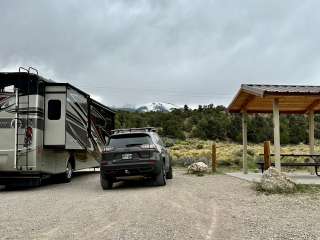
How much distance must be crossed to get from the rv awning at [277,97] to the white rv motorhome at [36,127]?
20.0 ft

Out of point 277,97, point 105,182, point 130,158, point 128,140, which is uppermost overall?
point 277,97

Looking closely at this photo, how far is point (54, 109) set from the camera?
49.0ft

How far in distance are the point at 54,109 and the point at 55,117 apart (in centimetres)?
26

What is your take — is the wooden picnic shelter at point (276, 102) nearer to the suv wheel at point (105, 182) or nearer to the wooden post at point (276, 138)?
the wooden post at point (276, 138)

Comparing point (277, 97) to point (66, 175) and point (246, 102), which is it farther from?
point (66, 175)

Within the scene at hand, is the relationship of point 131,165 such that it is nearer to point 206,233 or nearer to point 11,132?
point 11,132

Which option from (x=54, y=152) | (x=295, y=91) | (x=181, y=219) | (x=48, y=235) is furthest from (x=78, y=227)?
(x=295, y=91)

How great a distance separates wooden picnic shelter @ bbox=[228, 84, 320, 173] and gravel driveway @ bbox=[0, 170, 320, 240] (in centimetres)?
300

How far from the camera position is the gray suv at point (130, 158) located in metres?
13.5

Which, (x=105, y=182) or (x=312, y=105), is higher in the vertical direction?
(x=312, y=105)

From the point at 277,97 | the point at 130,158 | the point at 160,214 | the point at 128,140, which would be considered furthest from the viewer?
the point at 277,97

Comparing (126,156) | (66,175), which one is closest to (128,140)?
(126,156)

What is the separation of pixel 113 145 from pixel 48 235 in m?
6.65

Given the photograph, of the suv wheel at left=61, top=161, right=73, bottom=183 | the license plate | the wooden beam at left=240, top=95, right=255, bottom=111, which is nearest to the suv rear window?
the license plate
